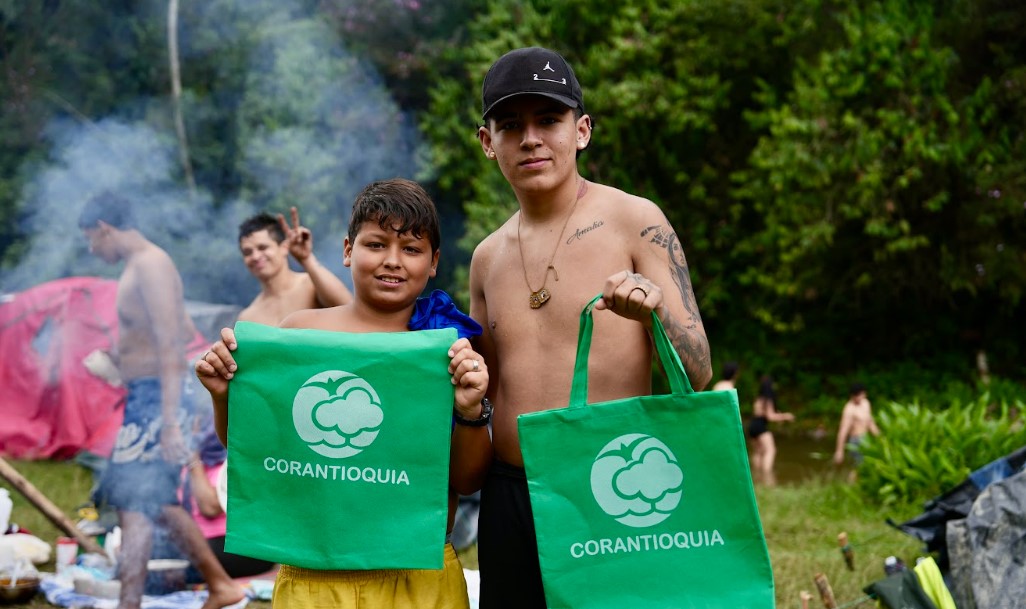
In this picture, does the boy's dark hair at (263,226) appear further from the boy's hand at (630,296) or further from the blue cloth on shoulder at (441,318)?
the boy's hand at (630,296)

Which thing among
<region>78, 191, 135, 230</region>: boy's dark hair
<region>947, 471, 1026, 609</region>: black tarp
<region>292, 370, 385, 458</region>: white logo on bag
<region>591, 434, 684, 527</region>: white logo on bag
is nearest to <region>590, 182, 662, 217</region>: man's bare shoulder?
<region>591, 434, 684, 527</region>: white logo on bag

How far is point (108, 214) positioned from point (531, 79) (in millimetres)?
3394

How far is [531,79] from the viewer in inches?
92.7

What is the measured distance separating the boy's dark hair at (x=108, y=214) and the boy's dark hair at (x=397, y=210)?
294 cm

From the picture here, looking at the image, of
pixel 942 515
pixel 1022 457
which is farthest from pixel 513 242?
pixel 1022 457

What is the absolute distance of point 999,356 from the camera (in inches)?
572

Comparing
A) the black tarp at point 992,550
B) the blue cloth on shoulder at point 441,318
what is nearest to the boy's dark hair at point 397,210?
the blue cloth on shoulder at point 441,318

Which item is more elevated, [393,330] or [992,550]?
[393,330]

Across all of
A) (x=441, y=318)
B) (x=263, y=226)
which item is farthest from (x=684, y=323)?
(x=263, y=226)

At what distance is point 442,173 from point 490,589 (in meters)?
12.4

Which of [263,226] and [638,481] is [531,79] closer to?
[638,481]

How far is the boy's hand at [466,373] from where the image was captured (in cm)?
222

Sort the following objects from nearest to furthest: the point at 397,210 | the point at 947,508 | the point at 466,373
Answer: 1. the point at 466,373
2. the point at 397,210
3. the point at 947,508

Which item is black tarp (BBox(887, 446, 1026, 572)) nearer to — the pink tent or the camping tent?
the camping tent
